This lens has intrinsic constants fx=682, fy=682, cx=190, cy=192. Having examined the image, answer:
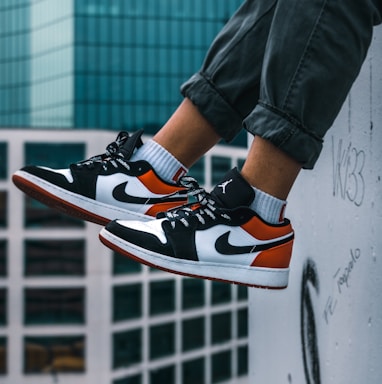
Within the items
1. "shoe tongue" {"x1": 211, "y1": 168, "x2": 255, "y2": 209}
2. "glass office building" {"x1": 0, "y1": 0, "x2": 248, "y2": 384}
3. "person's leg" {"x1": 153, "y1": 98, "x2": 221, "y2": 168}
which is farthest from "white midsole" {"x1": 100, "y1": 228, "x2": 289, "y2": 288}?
"glass office building" {"x1": 0, "y1": 0, "x2": 248, "y2": 384}

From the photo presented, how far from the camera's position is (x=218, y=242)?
3.84 ft

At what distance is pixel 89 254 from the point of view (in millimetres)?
45000

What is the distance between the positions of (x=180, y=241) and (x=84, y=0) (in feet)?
120

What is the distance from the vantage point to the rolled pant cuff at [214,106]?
1212mm

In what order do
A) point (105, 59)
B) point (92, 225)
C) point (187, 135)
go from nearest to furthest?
1. point (187, 135)
2. point (105, 59)
3. point (92, 225)

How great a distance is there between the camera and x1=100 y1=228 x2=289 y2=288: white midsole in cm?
115

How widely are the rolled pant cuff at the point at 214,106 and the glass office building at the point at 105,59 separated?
33.0 m

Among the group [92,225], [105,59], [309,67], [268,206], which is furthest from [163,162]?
[92,225]

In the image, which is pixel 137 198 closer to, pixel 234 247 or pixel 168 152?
pixel 168 152

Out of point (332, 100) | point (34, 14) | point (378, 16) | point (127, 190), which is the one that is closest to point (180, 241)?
point (127, 190)

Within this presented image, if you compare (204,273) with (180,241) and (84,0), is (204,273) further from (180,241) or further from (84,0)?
(84,0)

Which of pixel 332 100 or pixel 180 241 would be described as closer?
pixel 332 100

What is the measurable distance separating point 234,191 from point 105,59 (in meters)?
34.4

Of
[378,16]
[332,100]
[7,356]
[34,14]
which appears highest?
[34,14]
